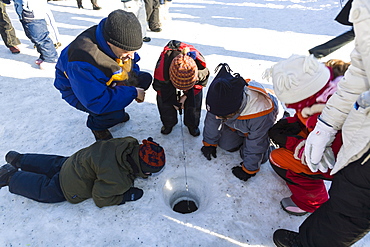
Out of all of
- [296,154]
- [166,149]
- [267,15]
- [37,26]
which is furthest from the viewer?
[267,15]

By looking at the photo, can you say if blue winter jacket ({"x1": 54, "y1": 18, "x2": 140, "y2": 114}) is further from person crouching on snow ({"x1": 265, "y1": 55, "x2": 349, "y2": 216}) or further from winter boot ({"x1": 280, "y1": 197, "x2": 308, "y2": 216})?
winter boot ({"x1": 280, "y1": 197, "x2": 308, "y2": 216})

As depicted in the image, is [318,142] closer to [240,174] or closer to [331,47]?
[240,174]

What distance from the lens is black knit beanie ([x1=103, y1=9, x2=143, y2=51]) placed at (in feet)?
7.05

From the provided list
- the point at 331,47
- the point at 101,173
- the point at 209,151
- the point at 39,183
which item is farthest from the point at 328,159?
the point at 331,47

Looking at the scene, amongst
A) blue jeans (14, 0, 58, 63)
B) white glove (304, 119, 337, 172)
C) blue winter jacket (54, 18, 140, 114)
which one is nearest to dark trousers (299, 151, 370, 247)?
white glove (304, 119, 337, 172)

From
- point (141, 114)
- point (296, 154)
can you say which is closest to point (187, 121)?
point (141, 114)

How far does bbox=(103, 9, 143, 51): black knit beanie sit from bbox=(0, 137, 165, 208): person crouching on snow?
3.00ft

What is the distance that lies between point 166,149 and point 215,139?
617mm

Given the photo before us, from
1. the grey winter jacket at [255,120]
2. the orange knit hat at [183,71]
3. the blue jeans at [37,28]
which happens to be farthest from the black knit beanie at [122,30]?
the blue jeans at [37,28]

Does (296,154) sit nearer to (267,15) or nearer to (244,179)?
(244,179)

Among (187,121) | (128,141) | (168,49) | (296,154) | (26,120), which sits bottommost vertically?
(26,120)

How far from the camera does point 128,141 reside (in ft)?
7.93

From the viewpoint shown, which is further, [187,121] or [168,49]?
[187,121]

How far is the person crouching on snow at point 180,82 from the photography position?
234 cm
